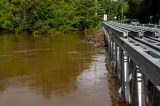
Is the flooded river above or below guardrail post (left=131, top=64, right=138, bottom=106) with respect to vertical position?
below

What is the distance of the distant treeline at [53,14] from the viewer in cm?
5831

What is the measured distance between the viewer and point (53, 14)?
60406mm

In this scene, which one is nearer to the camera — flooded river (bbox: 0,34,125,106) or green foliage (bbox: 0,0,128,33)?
flooded river (bbox: 0,34,125,106)

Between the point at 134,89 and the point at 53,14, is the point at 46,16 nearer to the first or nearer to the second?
the point at 53,14

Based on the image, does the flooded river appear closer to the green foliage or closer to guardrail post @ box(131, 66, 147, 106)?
guardrail post @ box(131, 66, 147, 106)

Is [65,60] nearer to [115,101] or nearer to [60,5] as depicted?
[115,101]

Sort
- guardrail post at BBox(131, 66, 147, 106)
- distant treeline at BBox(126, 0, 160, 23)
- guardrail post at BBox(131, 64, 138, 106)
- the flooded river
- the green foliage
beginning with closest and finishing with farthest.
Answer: guardrail post at BBox(131, 66, 147, 106), guardrail post at BBox(131, 64, 138, 106), the flooded river, the green foliage, distant treeline at BBox(126, 0, 160, 23)

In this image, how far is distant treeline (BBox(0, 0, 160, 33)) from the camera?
191ft

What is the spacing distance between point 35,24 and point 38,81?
4450cm

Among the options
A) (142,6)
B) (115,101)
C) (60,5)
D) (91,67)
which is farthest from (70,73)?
(142,6)

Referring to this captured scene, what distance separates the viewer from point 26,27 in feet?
190

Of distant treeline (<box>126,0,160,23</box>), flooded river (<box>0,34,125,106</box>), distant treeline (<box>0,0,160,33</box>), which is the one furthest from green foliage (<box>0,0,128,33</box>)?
flooded river (<box>0,34,125,106</box>)

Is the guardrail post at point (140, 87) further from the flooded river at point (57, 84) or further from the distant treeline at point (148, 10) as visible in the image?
the distant treeline at point (148, 10)

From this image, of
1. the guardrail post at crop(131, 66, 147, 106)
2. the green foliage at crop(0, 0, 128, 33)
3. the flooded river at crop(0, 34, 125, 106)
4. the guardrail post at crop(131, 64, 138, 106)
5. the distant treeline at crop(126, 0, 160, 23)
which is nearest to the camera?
the guardrail post at crop(131, 66, 147, 106)
